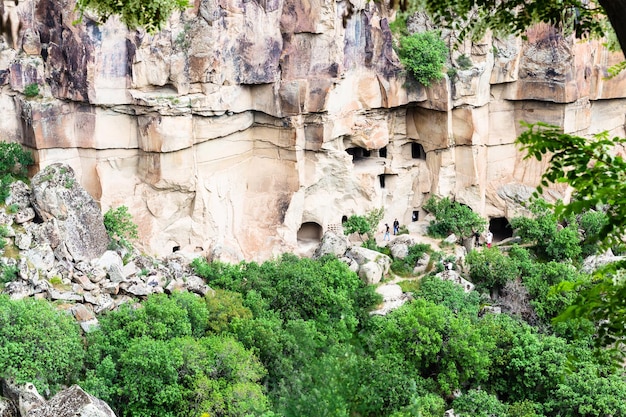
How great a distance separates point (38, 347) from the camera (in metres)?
20.3

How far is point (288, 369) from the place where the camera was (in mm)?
22328

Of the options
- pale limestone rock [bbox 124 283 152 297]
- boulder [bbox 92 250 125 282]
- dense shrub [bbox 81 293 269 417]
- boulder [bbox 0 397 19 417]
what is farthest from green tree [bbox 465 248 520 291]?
boulder [bbox 0 397 19 417]

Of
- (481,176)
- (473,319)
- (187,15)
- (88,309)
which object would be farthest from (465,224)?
(88,309)

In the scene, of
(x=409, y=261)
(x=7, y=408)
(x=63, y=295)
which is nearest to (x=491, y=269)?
(x=409, y=261)

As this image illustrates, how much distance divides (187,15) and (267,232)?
8.37 metres

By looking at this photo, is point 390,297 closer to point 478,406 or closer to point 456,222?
point 478,406

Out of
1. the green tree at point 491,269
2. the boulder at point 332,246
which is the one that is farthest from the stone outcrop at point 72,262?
the green tree at point 491,269

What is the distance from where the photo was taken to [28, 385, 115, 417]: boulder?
18359 millimetres

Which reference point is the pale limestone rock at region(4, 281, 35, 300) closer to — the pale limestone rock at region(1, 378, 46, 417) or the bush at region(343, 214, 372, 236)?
the pale limestone rock at region(1, 378, 46, 417)

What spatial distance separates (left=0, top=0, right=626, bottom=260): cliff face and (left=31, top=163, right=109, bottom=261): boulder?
2078mm

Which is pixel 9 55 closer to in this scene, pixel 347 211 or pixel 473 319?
pixel 347 211

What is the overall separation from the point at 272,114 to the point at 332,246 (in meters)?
5.32

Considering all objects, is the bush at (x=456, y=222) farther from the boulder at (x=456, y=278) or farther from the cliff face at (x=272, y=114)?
the boulder at (x=456, y=278)

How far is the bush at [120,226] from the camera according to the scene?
27031 mm
